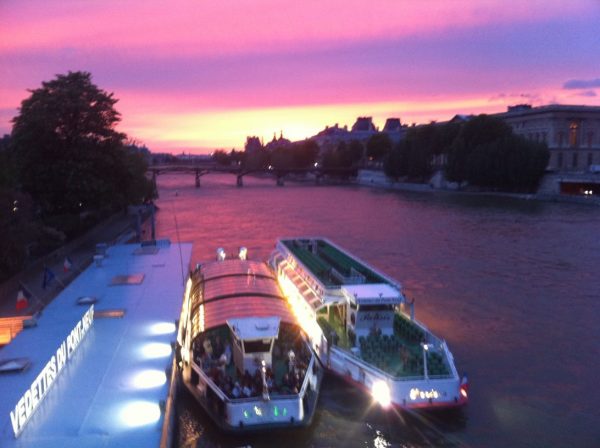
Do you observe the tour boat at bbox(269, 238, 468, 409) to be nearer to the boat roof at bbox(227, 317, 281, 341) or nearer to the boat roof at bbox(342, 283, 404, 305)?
the boat roof at bbox(342, 283, 404, 305)

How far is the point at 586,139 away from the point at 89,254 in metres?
75.4

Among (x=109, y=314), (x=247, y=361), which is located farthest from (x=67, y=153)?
(x=247, y=361)

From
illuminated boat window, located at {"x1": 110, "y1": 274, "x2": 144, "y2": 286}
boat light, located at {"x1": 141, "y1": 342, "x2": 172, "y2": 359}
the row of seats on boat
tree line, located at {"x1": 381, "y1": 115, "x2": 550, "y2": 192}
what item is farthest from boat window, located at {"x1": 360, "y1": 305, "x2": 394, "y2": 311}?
tree line, located at {"x1": 381, "y1": 115, "x2": 550, "y2": 192}

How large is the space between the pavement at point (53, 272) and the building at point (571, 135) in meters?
63.8

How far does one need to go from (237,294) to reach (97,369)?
215 inches

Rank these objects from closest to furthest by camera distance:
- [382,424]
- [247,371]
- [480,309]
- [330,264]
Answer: [247,371] → [382,424] → [480,309] → [330,264]

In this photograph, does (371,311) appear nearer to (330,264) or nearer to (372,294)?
(372,294)

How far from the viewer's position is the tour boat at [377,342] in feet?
45.5

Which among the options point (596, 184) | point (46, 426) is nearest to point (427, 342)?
point (46, 426)

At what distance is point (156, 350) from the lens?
14.0m

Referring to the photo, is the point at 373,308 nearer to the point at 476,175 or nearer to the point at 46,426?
the point at 46,426

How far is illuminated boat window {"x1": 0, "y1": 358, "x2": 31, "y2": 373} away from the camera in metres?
12.3

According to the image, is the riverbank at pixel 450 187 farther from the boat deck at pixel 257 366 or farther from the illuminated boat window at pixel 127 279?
the boat deck at pixel 257 366

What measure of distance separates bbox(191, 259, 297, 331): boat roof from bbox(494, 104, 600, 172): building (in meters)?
71.4
